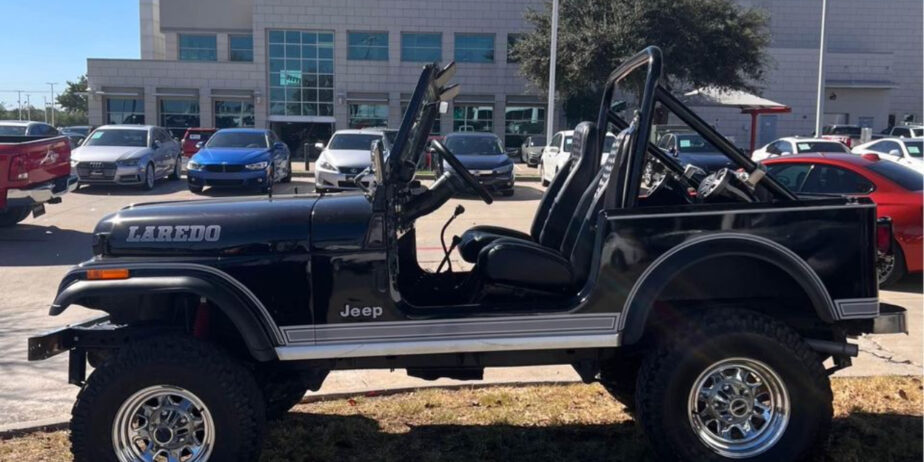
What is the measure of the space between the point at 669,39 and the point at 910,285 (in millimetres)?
24466

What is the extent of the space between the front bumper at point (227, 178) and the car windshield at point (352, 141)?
1.92 metres

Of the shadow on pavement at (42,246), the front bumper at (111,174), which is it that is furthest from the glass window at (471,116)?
the shadow on pavement at (42,246)

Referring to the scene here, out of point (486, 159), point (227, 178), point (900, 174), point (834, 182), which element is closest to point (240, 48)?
point (227, 178)

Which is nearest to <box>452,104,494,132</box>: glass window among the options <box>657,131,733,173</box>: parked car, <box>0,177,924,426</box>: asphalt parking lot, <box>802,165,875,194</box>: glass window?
<box>657,131,733,173</box>: parked car

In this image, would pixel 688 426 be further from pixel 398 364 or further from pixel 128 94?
pixel 128 94

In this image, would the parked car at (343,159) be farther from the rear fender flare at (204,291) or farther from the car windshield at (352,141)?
the rear fender flare at (204,291)

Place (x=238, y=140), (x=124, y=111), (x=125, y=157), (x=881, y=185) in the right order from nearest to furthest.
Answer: (x=881, y=185)
(x=125, y=157)
(x=238, y=140)
(x=124, y=111)

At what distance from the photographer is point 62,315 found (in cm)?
756

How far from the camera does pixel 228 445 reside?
12.1 ft

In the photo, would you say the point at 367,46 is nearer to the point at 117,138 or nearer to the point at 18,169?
the point at 117,138

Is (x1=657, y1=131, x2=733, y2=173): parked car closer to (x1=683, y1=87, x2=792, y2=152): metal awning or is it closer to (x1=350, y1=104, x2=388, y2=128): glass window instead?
(x1=683, y1=87, x2=792, y2=152): metal awning

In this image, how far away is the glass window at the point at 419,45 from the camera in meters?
44.6

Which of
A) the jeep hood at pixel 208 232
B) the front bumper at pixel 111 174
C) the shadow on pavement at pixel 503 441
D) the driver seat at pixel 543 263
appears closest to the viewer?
the jeep hood at pixel 208 232

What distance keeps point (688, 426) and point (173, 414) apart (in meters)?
Result: 2.48
